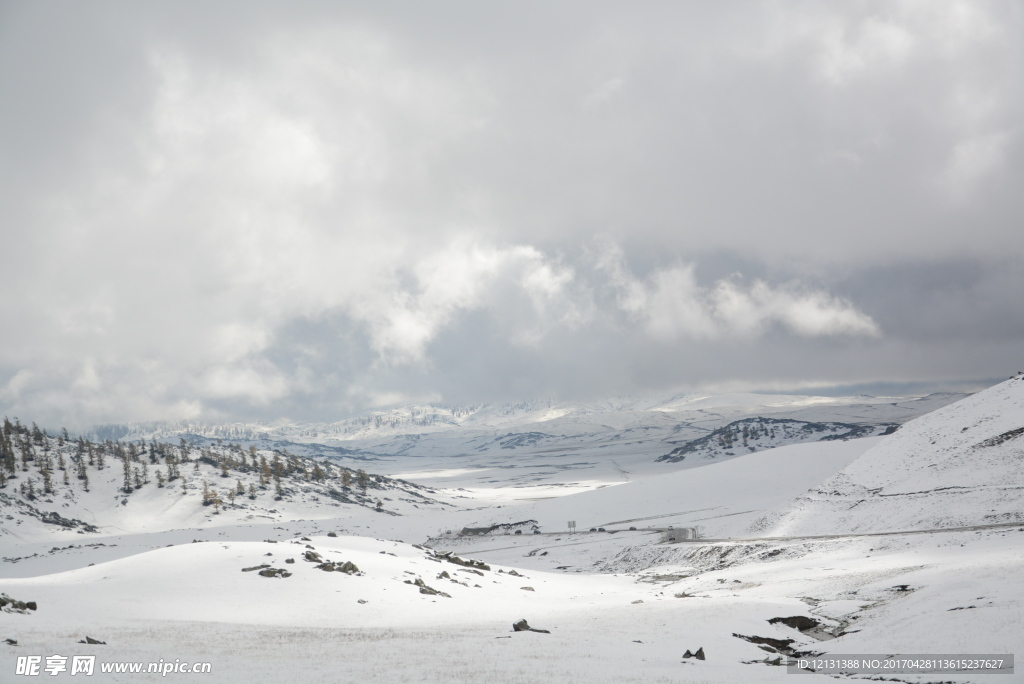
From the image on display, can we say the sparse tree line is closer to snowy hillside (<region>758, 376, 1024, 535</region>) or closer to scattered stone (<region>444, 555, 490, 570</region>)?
scattered stone (<region>444, 555, 490, 570</region>)

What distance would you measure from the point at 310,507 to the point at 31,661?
12598 centimetres

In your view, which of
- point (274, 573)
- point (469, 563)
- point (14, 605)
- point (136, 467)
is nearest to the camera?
point (14, 605)

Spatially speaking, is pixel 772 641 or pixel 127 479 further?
pixel 127 479

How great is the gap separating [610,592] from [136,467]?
13219cm

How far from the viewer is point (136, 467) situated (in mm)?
138250

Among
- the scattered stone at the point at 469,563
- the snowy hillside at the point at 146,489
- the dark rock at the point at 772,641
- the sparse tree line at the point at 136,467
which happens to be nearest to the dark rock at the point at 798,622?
the dark rock at the point at 772,641

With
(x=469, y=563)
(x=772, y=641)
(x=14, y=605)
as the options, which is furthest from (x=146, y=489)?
(x=772, y=641)

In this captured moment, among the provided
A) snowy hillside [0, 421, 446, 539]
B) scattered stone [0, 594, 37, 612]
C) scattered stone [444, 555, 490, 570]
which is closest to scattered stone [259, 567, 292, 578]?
scattered stone [0, 594, 37, 612]

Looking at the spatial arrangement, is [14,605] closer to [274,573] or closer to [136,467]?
[274,573]

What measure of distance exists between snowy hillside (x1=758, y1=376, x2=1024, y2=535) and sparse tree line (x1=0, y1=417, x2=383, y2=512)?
10996 centimetres

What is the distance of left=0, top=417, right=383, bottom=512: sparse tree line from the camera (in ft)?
396

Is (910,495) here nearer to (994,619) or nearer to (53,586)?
(994,619)

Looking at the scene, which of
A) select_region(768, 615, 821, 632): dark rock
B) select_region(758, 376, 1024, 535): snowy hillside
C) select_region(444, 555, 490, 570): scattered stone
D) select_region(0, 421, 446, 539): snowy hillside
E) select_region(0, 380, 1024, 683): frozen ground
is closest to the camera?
select_region(0, 380, 1024, 683): frozen ground

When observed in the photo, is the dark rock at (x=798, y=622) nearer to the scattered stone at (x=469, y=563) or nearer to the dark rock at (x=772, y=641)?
the dark rock at (x=772, y=641)
